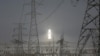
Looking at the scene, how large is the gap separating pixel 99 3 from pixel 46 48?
2420 cm

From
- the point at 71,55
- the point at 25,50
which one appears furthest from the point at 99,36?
the point at 25,50

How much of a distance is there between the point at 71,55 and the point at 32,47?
743 centimetres

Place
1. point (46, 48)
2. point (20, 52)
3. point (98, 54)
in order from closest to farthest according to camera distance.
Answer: point (98, 54) → point (46, 48) → point (20, 52)

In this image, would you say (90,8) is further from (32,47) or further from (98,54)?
(32,47)

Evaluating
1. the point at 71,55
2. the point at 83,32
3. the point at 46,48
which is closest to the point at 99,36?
the point at 83,32

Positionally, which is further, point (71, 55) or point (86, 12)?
point (71, 55)

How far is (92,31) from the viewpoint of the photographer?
95.9 ft

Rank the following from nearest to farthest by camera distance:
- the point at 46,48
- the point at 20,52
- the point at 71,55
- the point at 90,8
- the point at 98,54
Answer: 1. the point at 98,54
2. the point at 90,8
3. the point at 71,55
4. the point at 46,48
5. the point at 20,52

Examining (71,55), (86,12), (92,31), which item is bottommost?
(71,55)

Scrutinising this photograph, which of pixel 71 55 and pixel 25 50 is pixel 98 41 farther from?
pixel 25 50

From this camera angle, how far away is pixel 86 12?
2842 centimetres

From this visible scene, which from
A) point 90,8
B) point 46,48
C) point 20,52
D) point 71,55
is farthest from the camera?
point 20,52

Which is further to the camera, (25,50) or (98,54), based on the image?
(25,50)

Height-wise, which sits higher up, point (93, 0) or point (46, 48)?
point (93, 0)
